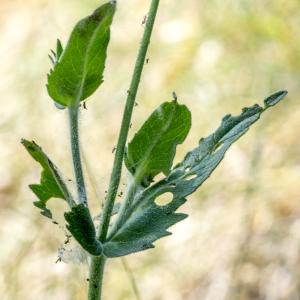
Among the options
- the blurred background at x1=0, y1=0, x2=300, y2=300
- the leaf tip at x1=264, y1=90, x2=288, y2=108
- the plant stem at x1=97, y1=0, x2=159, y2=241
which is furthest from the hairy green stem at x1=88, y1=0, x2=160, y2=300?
the blurred background at x1=0, y1=0, x2=300, y2=300

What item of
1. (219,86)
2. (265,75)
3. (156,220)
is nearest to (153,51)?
(219,86)

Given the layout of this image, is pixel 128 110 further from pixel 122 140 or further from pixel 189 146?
pixel 189 146

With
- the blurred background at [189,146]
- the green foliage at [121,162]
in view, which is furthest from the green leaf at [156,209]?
the blurred background at [189,146]

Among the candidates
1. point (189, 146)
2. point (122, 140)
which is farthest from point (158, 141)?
point (189, 146)

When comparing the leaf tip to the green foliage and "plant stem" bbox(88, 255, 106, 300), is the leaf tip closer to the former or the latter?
the green foliage

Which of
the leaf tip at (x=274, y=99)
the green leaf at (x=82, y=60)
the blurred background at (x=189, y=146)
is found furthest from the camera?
the blurred background at (x=189, y=146)

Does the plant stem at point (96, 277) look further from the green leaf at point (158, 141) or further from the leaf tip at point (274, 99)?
the leaf tip at point (274, 99)
